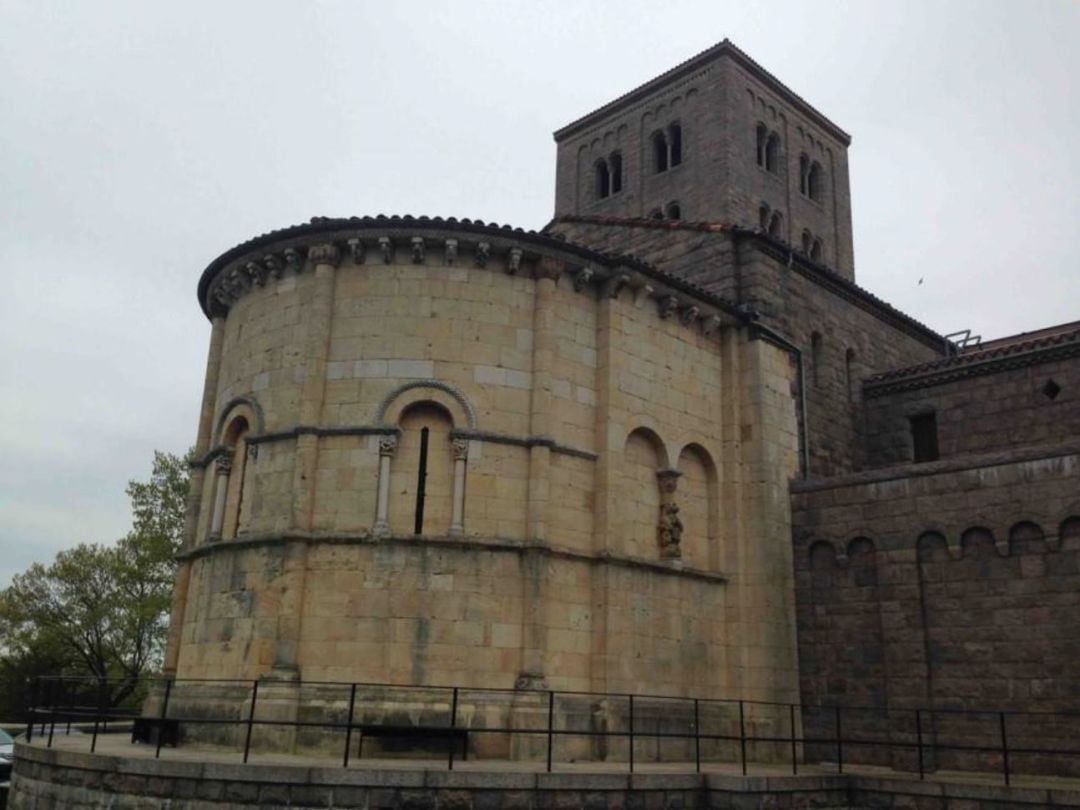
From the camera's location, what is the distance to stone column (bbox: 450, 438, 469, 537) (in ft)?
50.9

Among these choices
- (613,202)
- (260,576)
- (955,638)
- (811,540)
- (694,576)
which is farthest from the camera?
(613,202)

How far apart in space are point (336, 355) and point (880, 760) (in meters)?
11.9

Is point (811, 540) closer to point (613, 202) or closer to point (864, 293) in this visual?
point (864, 293)

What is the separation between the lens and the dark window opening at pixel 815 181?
121 ft

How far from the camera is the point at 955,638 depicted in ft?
56.1

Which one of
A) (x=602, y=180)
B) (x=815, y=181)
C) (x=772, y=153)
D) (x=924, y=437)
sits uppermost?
(x=815, y=181)

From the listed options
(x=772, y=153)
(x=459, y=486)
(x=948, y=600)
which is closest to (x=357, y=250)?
(x=459, y=486)

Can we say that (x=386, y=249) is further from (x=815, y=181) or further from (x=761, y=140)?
(x=815, y=181)

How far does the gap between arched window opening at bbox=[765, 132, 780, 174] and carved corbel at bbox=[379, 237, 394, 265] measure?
21461 mm

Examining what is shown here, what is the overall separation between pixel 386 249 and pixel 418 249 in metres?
0.54

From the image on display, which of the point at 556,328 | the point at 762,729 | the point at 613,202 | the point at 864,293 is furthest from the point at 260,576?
the point at 613,202

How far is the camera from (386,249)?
1664 cm

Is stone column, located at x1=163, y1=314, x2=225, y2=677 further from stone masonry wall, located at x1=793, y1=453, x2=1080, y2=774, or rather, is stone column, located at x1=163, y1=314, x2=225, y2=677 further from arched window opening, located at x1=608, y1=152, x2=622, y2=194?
arched window opening, located at x1=608, y1=152, x2=622, y2=194

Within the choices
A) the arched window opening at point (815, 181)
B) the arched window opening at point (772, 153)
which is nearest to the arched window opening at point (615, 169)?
the arched window opening at point (772, 153)
